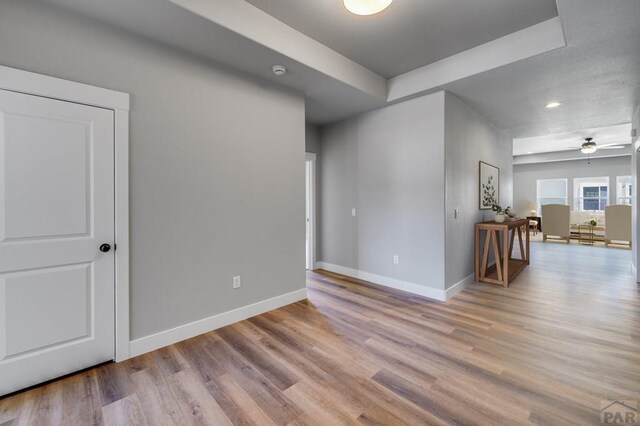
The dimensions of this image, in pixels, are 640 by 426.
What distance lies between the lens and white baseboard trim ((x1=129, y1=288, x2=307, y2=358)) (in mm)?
2252

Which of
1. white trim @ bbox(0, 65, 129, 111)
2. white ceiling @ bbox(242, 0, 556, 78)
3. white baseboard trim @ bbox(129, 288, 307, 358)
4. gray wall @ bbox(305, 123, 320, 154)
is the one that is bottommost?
white baseboard trim @ bbox(129, 288, 307, 358)

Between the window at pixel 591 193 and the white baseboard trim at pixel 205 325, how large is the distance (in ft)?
37.5

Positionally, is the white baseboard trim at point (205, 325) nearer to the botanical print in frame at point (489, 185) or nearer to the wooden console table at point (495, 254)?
the wooden console table at point (495, 254)

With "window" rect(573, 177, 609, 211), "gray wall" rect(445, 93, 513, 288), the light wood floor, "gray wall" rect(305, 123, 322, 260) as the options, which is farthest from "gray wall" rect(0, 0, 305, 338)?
"window" rect(573, 177, 609, 211)

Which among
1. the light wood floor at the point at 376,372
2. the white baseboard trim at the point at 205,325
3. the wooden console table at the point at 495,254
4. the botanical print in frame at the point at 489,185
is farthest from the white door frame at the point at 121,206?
the botanical print in frame at the point at 489,185

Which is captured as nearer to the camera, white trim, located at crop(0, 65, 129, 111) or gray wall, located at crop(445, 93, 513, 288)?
white trim, located at crop(0, 65, 129, 111)

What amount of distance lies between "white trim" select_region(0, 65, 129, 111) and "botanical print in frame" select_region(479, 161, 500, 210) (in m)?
4.75

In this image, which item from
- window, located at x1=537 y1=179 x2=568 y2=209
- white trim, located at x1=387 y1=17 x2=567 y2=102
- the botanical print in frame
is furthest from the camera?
window, located at x1=537 y1=179 x2=568 y2=209

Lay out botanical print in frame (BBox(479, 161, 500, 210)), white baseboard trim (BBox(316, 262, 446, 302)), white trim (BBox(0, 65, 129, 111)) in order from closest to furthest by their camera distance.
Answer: white trim (BBox(0, 65, 129, 111)) → white baseboard trim (BBox(316, 262, 446, 302)) → botanical print in frame (BBox(479, 161, 500, 210))

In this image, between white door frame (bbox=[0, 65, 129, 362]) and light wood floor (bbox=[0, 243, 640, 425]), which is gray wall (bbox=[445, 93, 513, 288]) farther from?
white door frame (bbox=[0, 65, 129, 362])

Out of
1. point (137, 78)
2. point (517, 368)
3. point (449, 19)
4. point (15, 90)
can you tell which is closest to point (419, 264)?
point (517, 368)

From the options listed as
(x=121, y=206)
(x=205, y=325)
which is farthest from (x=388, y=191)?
(x=121, y=206)

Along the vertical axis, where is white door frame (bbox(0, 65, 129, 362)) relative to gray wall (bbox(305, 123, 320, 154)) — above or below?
below

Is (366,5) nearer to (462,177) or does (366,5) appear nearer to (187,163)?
(187,163)
